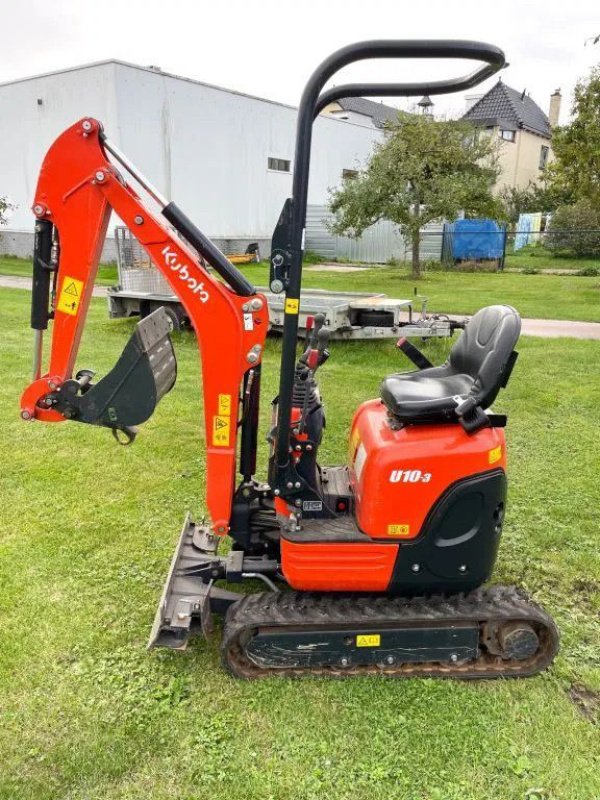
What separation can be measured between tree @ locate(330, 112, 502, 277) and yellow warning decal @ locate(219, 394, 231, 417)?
16984 mm

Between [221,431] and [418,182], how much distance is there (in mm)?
17388

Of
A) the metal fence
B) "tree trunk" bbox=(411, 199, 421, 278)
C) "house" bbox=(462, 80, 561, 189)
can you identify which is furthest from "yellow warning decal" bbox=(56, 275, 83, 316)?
"house" bbox=(462, 80, 561, 189)

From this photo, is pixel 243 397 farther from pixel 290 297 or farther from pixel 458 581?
pixel 458 581

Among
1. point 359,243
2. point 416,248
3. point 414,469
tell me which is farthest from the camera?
point 359,243

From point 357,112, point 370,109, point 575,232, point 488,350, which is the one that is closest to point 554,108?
point 370,109

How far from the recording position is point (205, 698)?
2.94 m

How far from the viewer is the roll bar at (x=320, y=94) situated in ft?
7.75

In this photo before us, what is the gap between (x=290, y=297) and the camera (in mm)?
2586

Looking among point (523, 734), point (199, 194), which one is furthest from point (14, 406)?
point (199, 194)

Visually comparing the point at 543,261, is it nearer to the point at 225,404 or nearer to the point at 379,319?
the point at 379,319

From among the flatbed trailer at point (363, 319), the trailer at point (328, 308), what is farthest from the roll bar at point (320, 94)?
the flatbed trailer at point (363, 319)

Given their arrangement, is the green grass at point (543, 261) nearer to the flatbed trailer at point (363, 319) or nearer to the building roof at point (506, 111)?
the building roof at point (506, 111)

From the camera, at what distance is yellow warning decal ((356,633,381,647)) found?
3.00 metres

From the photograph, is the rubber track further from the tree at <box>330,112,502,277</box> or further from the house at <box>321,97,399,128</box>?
the house at <box>321,97,399,128</box>
